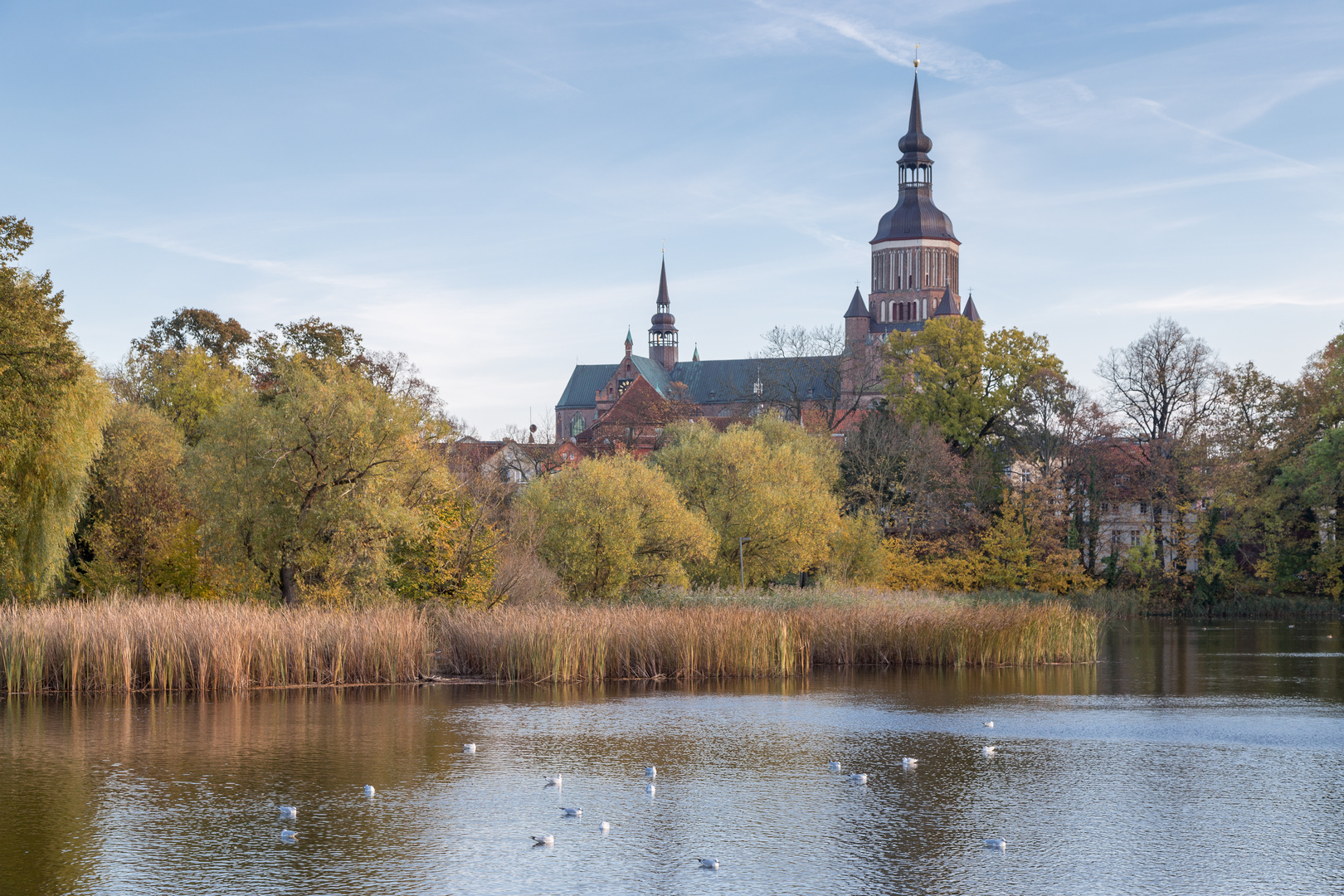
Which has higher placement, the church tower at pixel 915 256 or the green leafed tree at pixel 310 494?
the church tower at pixel 915 256

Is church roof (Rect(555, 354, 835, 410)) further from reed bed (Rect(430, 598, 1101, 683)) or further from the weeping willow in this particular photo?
the weeping willow

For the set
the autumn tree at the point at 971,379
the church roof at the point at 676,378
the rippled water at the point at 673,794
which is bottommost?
the rippled water at the point at 673,794

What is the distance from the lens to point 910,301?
13475 centimetres

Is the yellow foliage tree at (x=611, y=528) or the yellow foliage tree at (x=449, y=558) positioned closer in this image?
the yellow foliage tree at (x=449, y=558)

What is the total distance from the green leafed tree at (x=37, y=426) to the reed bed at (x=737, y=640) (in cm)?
992

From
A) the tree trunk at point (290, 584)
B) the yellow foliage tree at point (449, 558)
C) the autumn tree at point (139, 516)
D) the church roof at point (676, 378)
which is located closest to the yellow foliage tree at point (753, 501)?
the yellow foliage tree at point (449, 558)

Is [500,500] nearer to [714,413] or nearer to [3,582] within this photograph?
[3,582]

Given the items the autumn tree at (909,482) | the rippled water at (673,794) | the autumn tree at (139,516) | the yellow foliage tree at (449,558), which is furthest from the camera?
the autumn tree at (909,482)

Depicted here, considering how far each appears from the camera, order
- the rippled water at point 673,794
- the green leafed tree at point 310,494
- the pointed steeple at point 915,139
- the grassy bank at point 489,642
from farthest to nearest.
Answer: the pointed steeple at point 915,139 → the green leafed tree at point 310,494 → the grassy bank at point 489,642 → the rippled water at point 673,794

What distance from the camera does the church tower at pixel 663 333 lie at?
154875 mm

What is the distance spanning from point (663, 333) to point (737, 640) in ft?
423

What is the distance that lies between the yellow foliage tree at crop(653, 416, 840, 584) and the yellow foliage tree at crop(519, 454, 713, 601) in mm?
3211

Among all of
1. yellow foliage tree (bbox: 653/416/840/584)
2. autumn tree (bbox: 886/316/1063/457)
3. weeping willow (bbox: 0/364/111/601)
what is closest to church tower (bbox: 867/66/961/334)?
autumn tree (bbox: 886/316/1063/457)

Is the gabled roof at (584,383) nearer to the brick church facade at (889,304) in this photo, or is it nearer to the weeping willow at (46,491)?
the brick church facade at (889,304)
